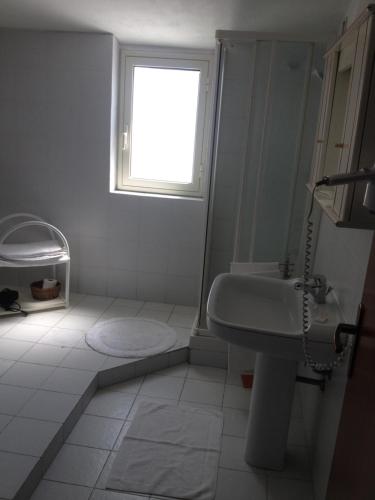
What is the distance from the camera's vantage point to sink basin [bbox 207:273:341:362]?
1562mm

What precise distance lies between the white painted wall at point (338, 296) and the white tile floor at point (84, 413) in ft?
0.56

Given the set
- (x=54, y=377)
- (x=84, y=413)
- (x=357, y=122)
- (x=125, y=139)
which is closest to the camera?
(x=357, y=122)

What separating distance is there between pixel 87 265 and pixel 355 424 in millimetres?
2836

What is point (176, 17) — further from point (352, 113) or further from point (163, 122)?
point (352, 113)

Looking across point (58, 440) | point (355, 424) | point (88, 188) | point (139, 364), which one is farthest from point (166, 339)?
point (355, 424)

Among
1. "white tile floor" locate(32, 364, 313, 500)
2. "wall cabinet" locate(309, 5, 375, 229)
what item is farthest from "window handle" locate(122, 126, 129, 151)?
"wall cabinet" locate(309, 5, 375, 229)

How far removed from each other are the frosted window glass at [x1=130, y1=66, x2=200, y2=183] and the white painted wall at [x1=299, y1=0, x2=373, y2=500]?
1.41 metres

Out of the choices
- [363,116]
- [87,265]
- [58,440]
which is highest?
[363,116]

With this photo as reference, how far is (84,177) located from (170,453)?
83.7 inches

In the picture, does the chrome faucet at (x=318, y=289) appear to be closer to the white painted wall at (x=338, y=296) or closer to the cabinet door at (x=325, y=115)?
the white painted wall at (x=338, y=296)

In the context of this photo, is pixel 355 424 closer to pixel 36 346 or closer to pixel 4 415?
pixel 4 415

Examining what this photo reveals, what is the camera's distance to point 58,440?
205 cm

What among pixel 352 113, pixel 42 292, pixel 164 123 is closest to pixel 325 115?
pixel 352 113

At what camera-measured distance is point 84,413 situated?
2336mm
